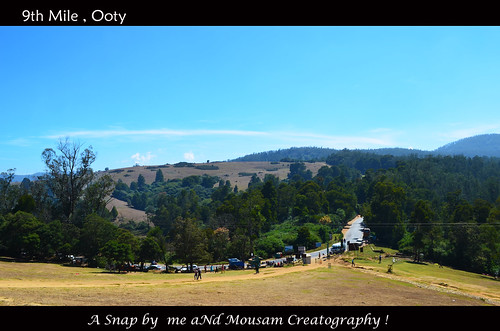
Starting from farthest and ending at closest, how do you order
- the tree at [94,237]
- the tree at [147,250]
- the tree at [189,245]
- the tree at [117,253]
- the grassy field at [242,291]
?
the tree at [94,237], the tree at [147,250], the tree at [189,245], the tree at [117,253], the grassy field at [242,291]

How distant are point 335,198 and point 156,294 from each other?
105 meters

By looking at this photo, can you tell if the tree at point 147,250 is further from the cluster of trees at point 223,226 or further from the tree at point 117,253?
the tree at point 117,253

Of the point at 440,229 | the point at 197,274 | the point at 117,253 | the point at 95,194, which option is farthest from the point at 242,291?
the point at 440,229

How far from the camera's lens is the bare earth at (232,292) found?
2334 cm

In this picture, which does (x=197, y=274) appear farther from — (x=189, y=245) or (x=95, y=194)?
(x=95, y=194)

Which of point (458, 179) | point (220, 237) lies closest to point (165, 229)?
point (220, 237)

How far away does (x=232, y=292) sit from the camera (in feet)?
93.7

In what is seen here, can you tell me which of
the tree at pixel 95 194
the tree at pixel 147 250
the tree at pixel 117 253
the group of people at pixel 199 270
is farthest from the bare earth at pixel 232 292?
the tree at pixel 95 194

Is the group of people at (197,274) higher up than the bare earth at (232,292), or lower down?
lower down

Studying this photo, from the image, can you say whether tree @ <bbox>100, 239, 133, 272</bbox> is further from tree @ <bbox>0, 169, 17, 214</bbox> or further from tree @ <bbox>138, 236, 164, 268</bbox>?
tree @ <bbox>0, 169, 17, 214</bbox>

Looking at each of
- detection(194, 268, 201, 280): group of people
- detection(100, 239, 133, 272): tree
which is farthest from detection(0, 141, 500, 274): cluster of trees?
detection(194, 268, 201, 280): group of people

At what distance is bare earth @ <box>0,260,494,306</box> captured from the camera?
2334 centimetres

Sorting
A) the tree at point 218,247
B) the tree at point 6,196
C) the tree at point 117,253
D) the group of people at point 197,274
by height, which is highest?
the tree at point 6,196
